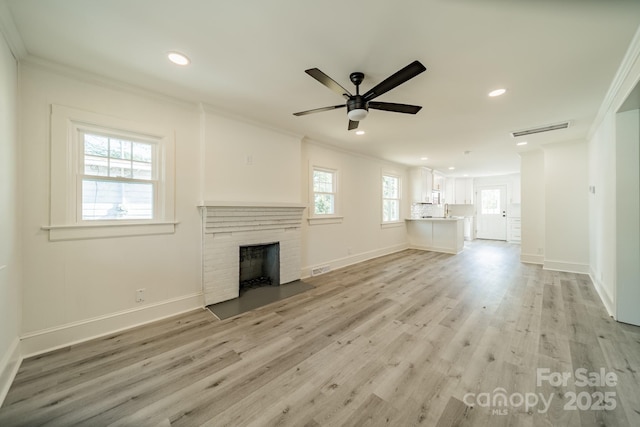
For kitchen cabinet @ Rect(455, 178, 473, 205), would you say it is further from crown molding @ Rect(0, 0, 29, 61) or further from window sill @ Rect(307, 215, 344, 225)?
crown molding @ Rect(0, 0, 29, 61)

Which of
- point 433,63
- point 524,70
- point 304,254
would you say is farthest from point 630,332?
point 304,254

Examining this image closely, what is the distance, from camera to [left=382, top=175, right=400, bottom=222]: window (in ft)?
20.9

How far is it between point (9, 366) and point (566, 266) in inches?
303

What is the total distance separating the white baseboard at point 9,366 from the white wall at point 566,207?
747 centimetres

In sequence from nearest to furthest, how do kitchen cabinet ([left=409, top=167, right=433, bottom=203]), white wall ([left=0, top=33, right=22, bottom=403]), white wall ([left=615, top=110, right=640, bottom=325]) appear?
white wall ([left=0, top=33, right=22, bottom=403])
white wall ([left=615, top=110, right=640, bottom=325])
kitchen cabinet ([left=409, top=167, right=433, bottom=203])

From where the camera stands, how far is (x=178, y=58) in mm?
2035

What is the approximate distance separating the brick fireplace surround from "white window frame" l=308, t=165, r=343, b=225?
65cm

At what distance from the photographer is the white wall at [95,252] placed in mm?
2025

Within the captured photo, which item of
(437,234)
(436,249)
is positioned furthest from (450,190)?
(436,249)

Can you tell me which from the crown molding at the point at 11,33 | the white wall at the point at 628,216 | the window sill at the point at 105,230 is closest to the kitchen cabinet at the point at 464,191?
the white wall at the point at 628,216

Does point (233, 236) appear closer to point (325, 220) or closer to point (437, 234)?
point (325, 220)

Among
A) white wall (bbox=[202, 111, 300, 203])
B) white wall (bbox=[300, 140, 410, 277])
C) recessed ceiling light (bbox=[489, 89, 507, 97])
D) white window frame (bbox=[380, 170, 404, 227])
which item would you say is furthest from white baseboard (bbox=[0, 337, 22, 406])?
white window frame (bbox=[380, 170, 404, 227])

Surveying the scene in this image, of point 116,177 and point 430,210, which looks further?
point 430,210

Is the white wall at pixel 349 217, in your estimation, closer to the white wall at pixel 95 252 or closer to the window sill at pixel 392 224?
the window sill at pixel 392 224
